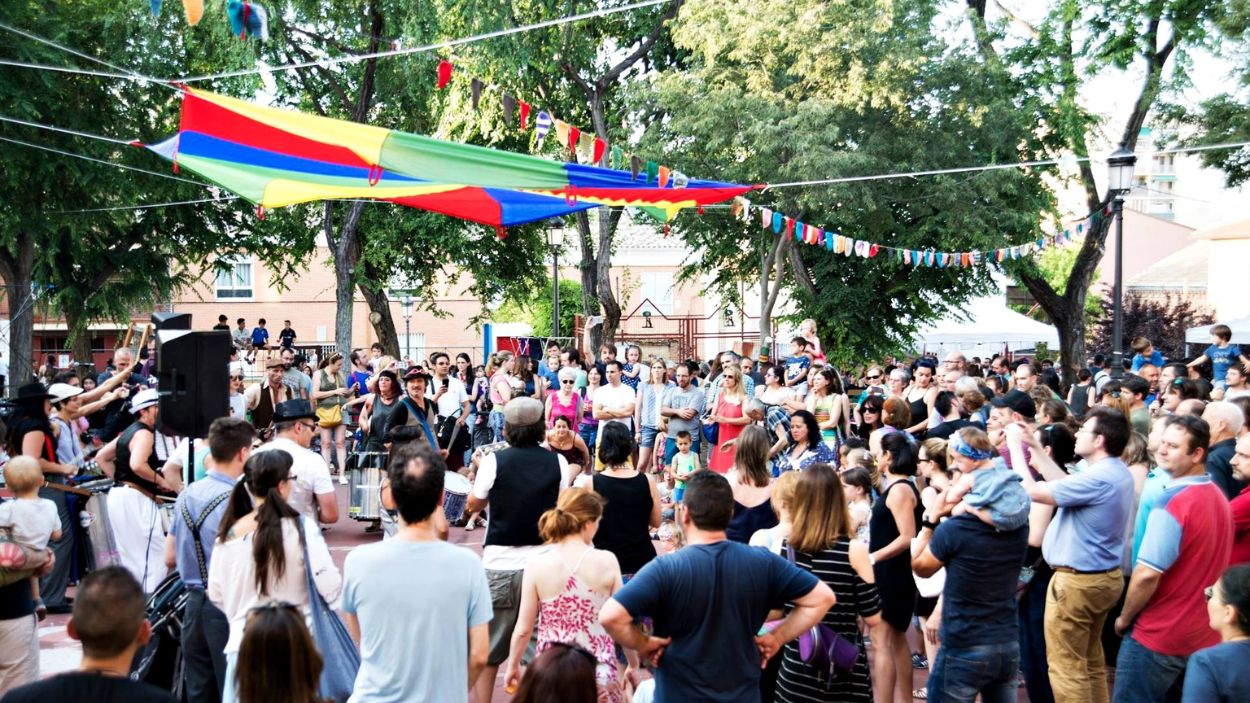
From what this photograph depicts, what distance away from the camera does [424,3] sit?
2072 centimetres

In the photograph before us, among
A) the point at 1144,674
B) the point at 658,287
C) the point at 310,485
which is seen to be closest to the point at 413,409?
the point at 310,485

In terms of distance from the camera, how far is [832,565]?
187 inches

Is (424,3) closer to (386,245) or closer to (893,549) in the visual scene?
(386,245)

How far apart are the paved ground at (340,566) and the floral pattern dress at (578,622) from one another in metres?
1.89

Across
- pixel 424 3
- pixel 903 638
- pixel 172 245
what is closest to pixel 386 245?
pixel 172 245

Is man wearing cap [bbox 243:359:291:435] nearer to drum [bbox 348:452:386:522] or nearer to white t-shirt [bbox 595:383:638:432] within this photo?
drum [bbox 348:452:386:522]


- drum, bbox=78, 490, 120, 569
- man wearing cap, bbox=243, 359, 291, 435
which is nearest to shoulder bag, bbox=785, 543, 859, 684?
drum, bbox=78, 490, 120, 569

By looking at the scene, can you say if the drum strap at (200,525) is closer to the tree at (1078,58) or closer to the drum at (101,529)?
the drum at (101,529)

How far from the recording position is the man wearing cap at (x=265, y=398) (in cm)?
1238

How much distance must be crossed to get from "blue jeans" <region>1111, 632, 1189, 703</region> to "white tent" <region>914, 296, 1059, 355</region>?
23.6 m

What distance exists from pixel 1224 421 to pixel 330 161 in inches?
291

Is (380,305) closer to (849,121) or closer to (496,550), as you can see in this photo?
(849,121)

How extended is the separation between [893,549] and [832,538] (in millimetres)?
1143

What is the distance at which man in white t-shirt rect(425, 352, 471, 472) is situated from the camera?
39.1ft
